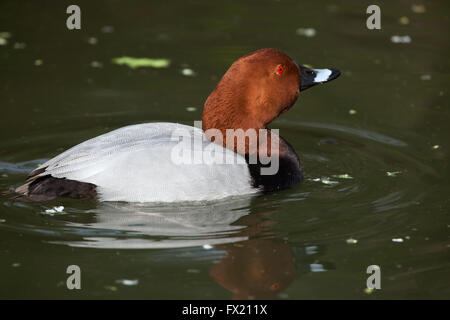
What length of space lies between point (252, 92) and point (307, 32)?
414cm

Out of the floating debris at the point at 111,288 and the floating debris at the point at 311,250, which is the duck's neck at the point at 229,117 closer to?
the floating debris at the point at 311,250

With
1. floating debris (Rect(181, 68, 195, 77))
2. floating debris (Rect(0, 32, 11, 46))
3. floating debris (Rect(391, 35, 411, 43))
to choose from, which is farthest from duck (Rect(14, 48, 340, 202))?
floating debris (Rect(0, 32, 11, 46))

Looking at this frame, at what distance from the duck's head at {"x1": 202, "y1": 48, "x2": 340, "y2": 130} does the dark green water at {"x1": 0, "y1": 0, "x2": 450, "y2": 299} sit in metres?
0.65

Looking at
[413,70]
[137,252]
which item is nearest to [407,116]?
[413,70]

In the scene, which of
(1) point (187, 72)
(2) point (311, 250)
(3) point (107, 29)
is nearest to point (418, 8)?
(1) point (187, 72)

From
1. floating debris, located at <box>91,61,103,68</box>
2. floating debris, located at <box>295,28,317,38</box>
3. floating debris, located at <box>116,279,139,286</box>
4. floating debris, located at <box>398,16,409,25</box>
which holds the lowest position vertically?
floating debris, located at <box>116,279,139,286</box>

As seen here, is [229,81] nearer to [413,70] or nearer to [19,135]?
[19,135]

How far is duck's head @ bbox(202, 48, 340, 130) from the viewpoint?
6.32 metres

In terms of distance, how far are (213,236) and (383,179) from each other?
5.89 feet

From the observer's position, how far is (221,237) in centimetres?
555

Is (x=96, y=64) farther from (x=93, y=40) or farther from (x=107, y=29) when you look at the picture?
(x=107, y=29)

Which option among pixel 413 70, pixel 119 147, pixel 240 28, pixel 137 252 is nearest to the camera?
pixel 137 252

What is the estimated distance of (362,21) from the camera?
1070 centimetres

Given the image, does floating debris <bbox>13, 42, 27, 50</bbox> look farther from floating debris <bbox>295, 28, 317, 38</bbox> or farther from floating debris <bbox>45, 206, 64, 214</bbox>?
floating debris <bbox>45, 206, 64, 214</bbox>
